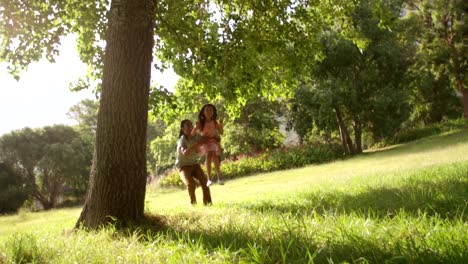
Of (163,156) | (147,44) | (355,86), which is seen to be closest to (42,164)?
(163,156)

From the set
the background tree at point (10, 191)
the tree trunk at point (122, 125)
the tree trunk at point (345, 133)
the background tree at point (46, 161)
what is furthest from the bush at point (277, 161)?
the tree trunk at point (122, 125)

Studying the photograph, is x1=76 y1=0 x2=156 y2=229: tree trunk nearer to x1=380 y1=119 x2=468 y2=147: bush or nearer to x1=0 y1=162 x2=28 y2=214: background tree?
x1=380 y1=119 x2=468 y2=147: bush

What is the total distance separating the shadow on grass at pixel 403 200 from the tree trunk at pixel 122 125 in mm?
1986

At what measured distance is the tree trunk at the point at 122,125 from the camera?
522 cm

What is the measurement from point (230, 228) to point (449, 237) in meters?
2.16

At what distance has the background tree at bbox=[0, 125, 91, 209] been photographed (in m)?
36.9

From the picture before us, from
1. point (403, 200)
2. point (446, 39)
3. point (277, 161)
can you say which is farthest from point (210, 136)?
point (446, 39)

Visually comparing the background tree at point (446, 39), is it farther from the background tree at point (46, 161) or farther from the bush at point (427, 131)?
the background tree at point (46, 161)

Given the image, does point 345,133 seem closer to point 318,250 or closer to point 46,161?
point 318,250

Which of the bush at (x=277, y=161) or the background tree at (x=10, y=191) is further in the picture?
Result: the background tree at (x=10, y=191)

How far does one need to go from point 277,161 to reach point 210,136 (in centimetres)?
1543

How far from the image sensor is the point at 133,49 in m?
5.54

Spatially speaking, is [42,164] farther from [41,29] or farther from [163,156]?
[41,29]

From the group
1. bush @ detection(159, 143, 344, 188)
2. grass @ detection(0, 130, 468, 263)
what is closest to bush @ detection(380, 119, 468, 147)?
bush @ detection(159, 143, 344, 188)
